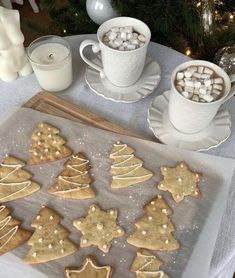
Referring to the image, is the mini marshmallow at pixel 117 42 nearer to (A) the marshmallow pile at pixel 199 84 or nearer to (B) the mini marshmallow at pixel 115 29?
(B) the mini marshmallow at pixel 115 29

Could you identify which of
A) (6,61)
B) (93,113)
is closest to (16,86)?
(6,61)

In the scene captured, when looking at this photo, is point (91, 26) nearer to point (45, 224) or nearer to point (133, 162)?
point (133, 162)

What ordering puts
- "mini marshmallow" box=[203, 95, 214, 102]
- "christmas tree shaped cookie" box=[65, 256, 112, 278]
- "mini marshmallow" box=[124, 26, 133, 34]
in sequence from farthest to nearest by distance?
"mini marshmallow" box=[124, 26, 133, 34] < "mini marshmallow" box=[203, 95, 214, 102] < "christmas tree shaped cookie" box=[65, 256, 112, 278]

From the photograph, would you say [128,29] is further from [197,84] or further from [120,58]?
[197,84]

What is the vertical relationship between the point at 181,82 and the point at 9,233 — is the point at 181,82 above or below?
above

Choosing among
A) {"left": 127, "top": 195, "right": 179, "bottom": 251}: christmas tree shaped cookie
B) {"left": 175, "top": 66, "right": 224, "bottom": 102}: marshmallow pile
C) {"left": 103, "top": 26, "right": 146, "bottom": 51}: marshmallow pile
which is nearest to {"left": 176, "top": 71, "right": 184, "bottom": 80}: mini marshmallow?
{"left": 175, "top": 66, "right": 224, "bottom": 102}: marshmallow pile

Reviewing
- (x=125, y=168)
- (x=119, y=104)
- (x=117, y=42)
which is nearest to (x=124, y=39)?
(x=117, y=42)

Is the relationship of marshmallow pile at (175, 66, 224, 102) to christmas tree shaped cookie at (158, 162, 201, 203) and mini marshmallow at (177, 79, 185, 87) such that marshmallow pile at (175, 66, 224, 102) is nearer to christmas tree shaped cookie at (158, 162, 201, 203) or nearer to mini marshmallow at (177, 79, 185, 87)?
mini marshmallow at (177, 79, 185, 87)
